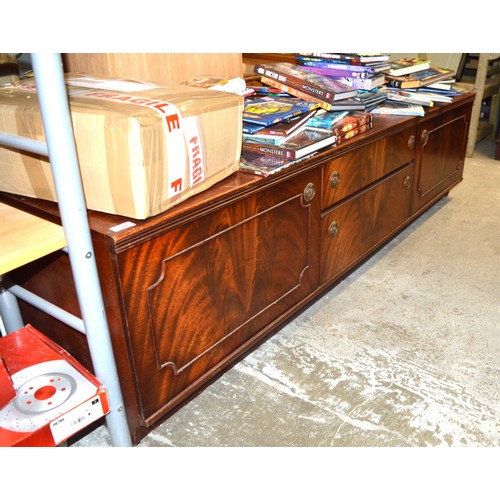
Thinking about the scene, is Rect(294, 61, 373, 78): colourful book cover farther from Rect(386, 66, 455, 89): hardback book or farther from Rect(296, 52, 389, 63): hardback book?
Rect(386, 66, 455, 89): hardback book

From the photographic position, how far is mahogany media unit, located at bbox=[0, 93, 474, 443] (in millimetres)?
1061

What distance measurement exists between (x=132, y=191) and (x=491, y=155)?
10.6ft

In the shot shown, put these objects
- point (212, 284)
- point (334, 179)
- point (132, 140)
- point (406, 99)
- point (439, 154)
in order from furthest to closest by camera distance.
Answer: point (439, 154) → point (406, 99) → point (334, 179) → point (212, 284) → point (132, 140)

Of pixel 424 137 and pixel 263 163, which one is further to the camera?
pixel 424 137

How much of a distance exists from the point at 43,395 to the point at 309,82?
1256mm

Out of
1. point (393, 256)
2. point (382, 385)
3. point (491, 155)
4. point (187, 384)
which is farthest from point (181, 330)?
point (491, 155)

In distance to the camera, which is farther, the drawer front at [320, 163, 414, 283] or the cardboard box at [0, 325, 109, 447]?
the drawer front at [320, 163, 414, 283]

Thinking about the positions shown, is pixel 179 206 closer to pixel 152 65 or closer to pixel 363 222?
pixel 152 65

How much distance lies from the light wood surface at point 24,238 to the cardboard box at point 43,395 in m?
0.27

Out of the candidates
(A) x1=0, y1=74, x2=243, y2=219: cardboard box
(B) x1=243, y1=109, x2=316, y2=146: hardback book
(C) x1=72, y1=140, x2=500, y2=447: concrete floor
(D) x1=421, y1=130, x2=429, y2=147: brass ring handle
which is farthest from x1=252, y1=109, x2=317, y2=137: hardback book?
(D) x1=421, y1=130, x2=429, y2=147: brass ring handle

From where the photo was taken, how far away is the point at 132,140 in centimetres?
91

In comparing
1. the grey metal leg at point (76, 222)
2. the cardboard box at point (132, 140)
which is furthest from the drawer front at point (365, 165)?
the grey metal leg at point (76, 222)

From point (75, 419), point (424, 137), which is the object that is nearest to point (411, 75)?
point (424, 137)

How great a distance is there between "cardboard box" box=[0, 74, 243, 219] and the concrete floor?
61 cm
